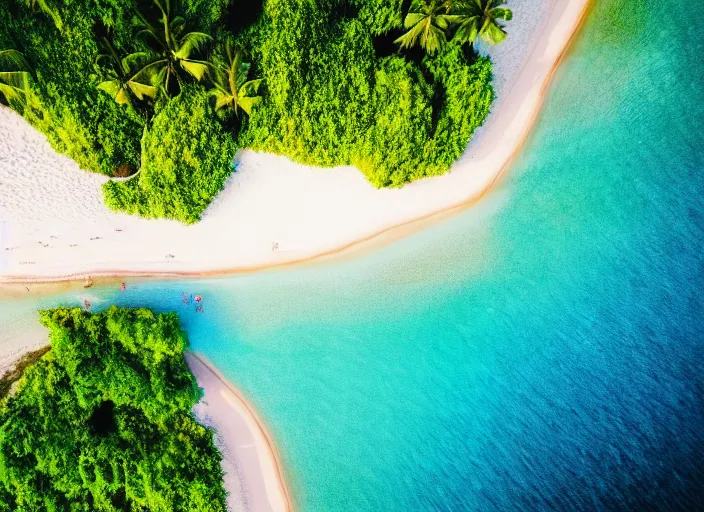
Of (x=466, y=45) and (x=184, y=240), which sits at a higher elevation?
(x=466, y=45)

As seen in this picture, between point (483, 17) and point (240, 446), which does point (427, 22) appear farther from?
point (240, 446)

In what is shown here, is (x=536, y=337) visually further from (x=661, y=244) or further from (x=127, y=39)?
(x=127, y=39)

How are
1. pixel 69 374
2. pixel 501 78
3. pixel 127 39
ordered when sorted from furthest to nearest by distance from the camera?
pixel 501 78 → pixel 69 374 → pixel 127 39

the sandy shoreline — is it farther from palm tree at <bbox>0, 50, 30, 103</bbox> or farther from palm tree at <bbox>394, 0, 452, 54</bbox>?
palm tree at <bbox>394, 0, 452, 54</bbox>

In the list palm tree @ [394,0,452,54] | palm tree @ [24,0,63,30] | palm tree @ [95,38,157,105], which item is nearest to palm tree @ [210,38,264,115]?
palm tree @ [95,38,157,105]

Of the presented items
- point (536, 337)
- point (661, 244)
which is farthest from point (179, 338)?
point (661, 244)

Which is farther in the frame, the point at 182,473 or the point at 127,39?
the point at 182,473
